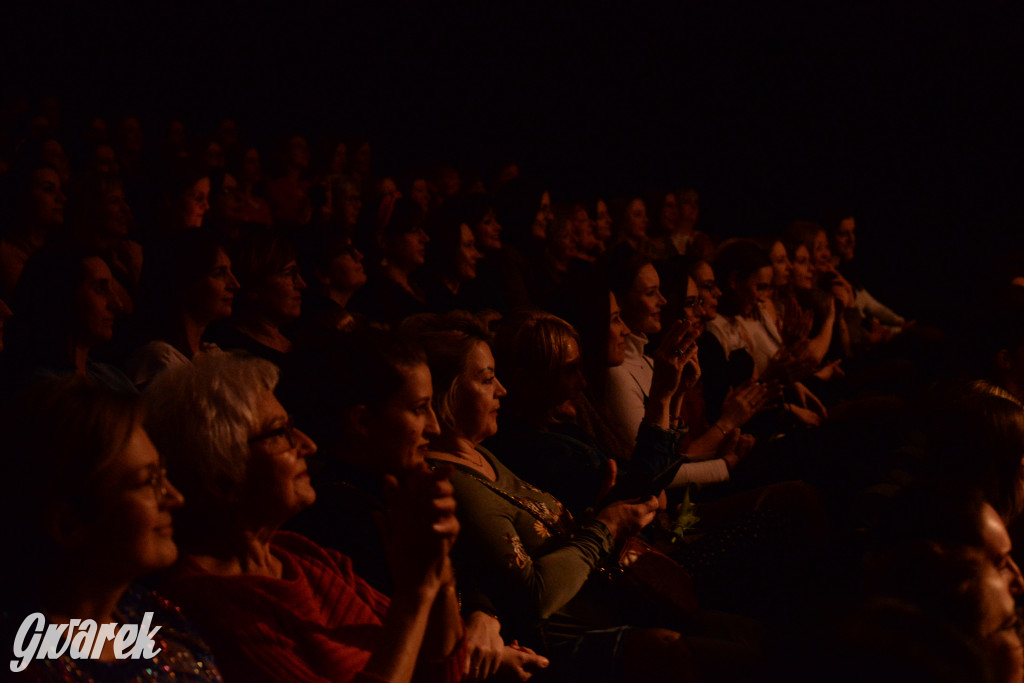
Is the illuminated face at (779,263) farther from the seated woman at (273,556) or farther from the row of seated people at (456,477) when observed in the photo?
the seated woman at (273,556)

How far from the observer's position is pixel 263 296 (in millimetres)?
3148

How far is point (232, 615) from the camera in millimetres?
1387

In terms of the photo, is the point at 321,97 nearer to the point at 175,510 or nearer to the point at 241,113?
the point at 241,113

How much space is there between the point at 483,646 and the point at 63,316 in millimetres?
1356

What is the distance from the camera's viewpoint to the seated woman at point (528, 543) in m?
1.86

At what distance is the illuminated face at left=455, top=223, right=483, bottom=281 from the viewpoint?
453 centimetres

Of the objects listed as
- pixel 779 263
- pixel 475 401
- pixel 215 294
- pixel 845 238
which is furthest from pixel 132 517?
pixel 845 238

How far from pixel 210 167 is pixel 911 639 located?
526 centimetres

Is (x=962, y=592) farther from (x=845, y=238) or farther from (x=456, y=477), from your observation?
(x=845, y=238)

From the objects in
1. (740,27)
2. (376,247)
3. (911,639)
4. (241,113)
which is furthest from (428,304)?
(740,27)

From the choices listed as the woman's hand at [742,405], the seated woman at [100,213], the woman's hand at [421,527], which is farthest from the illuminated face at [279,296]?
the woman's hand at [421,527]

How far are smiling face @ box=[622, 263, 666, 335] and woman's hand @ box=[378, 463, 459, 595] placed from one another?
198 cm

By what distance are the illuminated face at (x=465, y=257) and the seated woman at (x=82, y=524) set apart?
3.26 m

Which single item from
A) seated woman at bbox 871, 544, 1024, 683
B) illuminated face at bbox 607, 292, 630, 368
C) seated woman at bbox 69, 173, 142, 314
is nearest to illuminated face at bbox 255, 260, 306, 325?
seated woman at bbox 69, 173, 142, 314
